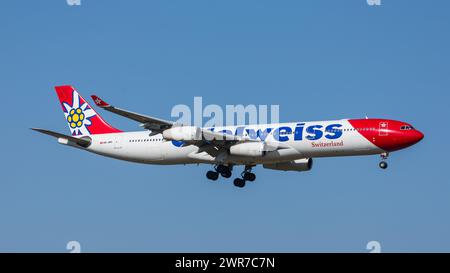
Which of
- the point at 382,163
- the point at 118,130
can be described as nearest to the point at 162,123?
the point at 118,130

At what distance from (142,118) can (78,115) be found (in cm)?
1680

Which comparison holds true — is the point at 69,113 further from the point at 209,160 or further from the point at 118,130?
the point at 209,160

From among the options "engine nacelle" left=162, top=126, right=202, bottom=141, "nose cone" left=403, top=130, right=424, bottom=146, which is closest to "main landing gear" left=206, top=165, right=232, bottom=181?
"engine nacelle" left=162, top=126, right=202, bottom=141

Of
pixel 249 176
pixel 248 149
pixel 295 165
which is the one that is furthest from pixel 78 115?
pixel 295 165

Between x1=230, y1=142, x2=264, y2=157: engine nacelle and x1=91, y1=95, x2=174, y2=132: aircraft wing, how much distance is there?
5.32 m

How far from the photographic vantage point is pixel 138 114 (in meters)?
62.5

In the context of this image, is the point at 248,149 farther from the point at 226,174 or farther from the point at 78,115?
the point at 78,115

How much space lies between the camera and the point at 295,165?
71.3m

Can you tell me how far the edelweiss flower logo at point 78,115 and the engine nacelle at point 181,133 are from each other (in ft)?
44.3

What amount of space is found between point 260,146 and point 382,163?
924cm

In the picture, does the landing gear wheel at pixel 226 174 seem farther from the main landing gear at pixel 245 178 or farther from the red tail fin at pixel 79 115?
the red tail fin at pixel 79 115

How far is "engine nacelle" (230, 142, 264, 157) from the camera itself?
216 ft

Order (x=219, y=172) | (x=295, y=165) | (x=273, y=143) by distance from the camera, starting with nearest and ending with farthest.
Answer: (x=273, y=143) < (x=219, y=172) < (x=295, y=165)

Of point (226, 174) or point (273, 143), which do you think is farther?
point (226, 174)
